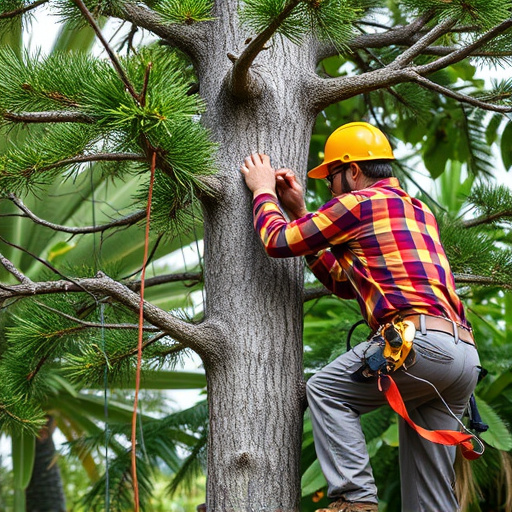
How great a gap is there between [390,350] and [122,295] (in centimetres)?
83

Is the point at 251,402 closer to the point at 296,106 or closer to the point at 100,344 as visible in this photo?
the point at 100,344

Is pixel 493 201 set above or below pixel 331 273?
above

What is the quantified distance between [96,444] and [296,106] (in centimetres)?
317

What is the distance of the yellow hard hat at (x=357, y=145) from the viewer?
10.1 ft

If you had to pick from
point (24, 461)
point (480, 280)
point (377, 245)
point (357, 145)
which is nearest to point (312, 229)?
point (377, 245)

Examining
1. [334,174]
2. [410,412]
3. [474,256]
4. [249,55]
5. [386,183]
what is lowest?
[410,412]

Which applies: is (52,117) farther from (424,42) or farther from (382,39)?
(382,39)

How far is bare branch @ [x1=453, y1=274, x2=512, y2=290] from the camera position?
3.36m

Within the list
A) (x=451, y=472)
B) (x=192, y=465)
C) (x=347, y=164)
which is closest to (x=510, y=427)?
(x=192, y=465)

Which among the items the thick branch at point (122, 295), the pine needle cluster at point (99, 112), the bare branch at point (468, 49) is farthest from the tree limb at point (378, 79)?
the thick branch at point (122, 295)

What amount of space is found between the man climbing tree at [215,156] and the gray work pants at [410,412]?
0.63ft

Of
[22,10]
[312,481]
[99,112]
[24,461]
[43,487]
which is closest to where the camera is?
[99,112]

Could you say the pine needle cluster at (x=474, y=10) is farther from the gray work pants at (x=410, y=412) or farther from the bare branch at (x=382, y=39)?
the gray work pants at (x=410, y=412)

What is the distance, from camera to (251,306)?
9.68 ft
